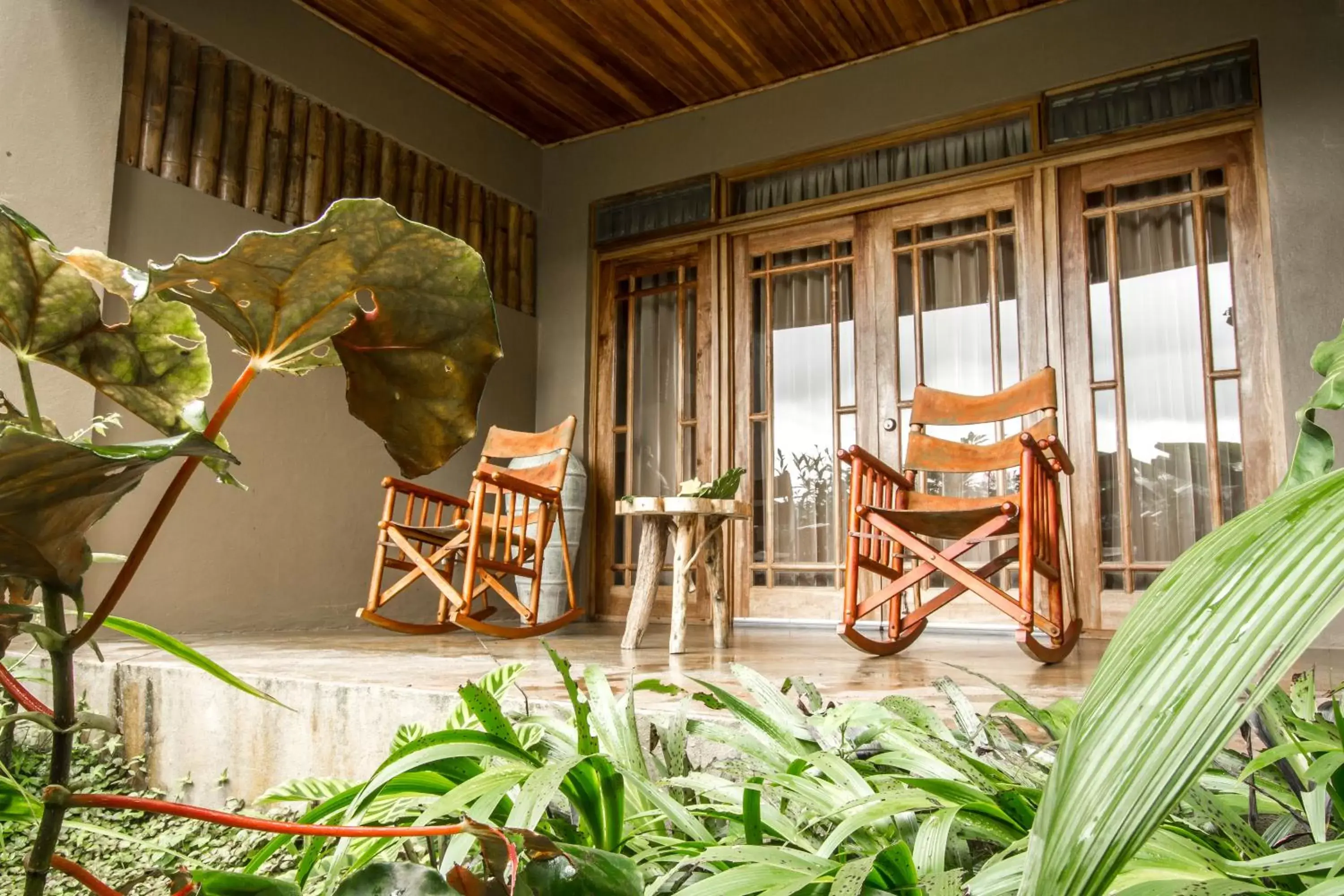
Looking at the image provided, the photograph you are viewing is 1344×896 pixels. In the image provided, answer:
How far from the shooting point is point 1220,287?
3.96 metres

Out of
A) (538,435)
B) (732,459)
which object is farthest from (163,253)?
(732,459)

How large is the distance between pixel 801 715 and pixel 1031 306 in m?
3.65

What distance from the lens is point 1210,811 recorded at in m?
0.85

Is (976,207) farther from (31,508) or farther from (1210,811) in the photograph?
(31,508)

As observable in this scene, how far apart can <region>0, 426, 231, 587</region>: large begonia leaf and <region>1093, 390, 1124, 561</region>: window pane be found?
4.26 metres

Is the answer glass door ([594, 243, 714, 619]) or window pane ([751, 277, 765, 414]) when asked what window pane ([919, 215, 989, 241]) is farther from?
glass door ([594, 243, 714, 619])

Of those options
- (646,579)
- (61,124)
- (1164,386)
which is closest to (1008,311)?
(1164,386)

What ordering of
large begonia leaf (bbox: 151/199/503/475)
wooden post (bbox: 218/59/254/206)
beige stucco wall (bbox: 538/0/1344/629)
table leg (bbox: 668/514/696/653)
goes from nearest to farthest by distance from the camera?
1. large begonia leaf (bbox: 151/199/503/475)
2. table leg (bbox: 668/514/696/653)
3. beige stucco wall (bbox: 538/0/1344/629)
4. wooden post (bbox: 218/59/254/206)

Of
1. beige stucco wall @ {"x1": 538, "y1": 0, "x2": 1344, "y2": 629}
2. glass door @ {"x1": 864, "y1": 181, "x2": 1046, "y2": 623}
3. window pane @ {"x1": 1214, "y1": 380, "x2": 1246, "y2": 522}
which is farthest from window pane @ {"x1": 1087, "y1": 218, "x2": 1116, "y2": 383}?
beige stucco wall @ {"x1": 538, "y1": 0, "x2": 1344, "y2": 629}

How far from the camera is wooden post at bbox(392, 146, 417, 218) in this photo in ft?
16.2

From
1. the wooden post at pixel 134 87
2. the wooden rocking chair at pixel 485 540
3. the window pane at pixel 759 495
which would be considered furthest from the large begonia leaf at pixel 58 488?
the window pane at pixel 759 495

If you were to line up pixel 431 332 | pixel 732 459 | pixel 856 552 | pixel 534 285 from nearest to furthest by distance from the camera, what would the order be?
pixel 431 332, pixel 856 552, pixel 732 459, pixel 534 285

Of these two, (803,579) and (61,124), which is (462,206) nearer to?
(61,124)

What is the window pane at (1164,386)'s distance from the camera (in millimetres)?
3943
